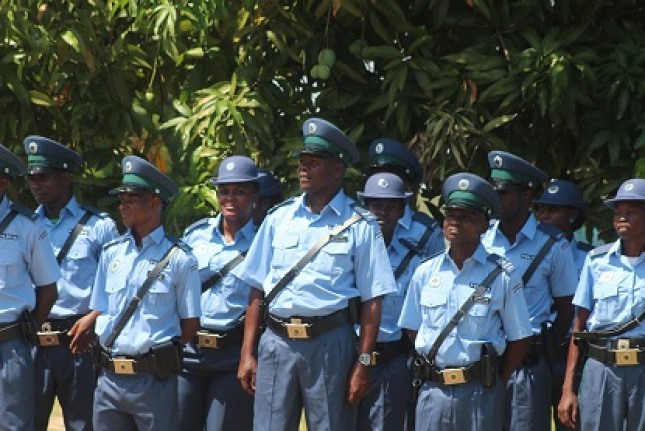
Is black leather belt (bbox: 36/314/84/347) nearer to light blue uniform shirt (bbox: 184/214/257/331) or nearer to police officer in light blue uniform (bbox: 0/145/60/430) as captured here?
police officer in light blue uniform (bbox: 0/145/60/430)

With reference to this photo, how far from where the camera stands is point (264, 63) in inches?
421

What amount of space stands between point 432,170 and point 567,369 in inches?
68.7

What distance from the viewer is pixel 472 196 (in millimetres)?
8484

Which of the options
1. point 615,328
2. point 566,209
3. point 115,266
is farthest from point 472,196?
point 115,266

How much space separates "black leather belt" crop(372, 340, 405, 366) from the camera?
924 cm

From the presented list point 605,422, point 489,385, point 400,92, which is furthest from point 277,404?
point 400,92

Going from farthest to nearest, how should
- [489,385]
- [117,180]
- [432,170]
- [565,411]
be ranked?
1. [117,180]
2. [432,170]
3. [565,411]
4. [489,385]

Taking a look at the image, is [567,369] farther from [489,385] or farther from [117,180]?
[117,180]

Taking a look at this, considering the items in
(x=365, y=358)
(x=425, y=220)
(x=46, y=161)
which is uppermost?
(x=46, y=161)

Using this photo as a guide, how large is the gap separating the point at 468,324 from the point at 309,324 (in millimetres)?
757

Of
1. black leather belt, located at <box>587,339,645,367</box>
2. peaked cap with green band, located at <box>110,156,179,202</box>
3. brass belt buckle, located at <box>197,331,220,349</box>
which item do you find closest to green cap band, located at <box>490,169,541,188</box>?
black leather belt, located at <box>587,339,645,367</box>

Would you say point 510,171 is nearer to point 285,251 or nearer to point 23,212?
point 285,251

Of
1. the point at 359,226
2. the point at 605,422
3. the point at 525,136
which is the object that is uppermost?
the point at 525,136

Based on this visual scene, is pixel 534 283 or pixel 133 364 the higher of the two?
pixel 534 283
